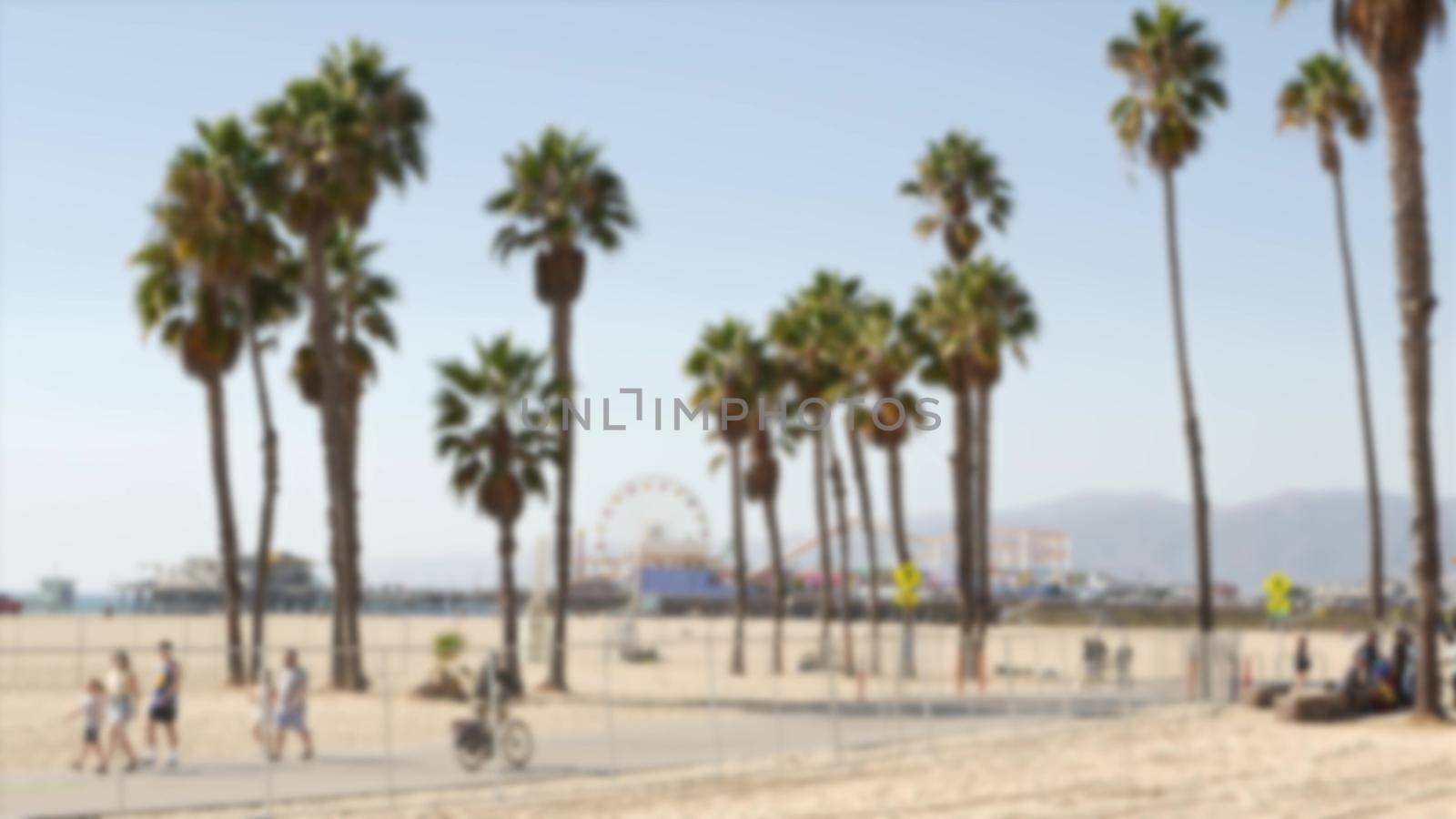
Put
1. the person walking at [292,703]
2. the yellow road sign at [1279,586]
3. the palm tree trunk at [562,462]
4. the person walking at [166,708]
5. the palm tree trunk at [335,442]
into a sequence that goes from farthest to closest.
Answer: the palm tree trunk at [562,462] → the palm tree trunk at [335,442] → the yellow road sign at [1279,586] → the person walking at [292,703] → the person walking at [166,708]

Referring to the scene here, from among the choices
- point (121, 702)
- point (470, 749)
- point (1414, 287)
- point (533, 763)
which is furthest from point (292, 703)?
point (1414, 287)

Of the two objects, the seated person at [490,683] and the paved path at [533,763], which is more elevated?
the seated person at [490,683]

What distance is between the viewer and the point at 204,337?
147ft

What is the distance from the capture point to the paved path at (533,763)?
19.7 m

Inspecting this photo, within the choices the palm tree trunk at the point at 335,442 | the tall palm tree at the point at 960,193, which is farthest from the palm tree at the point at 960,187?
the palm tree trunk at the point at 335,442

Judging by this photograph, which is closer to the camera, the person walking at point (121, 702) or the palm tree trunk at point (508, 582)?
the person walking at point (121, 702)

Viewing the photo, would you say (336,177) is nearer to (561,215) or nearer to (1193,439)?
(561,215)

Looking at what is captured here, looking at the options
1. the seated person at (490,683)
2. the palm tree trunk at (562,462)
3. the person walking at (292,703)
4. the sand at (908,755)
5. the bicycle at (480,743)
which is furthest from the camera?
the palm tree trunk at (562,462)

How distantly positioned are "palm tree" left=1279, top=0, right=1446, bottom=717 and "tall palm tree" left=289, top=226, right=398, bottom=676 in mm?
26219

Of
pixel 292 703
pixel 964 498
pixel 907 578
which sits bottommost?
pixel 292 703

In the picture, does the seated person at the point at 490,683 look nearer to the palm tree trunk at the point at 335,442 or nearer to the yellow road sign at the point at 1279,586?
the palm tree trunk at the point at 335,442

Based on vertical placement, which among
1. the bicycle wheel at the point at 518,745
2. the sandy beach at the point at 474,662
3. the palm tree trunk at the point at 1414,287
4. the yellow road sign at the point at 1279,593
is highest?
the palm tree trunk at the point at 1414,287

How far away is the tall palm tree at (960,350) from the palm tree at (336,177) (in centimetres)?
2060

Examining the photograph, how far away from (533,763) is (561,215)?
24.5 m
